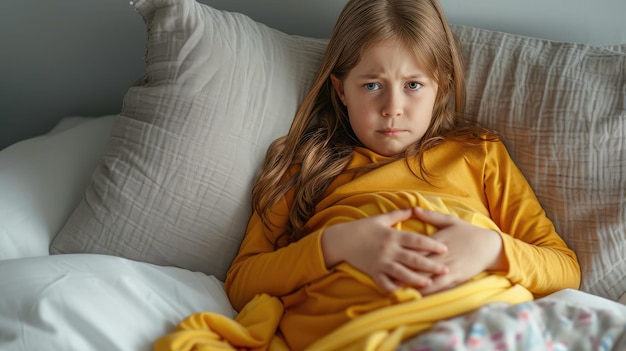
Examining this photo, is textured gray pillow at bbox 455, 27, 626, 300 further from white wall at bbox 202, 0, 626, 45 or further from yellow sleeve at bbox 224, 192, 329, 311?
yellow sleeve at bbox 224, 192, 329, 311

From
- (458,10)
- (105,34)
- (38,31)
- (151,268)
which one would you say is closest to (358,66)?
(458,10)

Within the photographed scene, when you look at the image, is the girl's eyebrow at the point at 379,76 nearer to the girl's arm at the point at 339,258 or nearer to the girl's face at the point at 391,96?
the girl's face at the point at 391,96

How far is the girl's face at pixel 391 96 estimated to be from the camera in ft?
4.03

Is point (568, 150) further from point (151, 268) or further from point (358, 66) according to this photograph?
point (151, 268)

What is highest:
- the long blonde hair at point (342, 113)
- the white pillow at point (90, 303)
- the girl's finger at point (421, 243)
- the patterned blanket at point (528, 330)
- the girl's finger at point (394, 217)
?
the long blonde hair at point (342, 113)

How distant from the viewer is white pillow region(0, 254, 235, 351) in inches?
38.8

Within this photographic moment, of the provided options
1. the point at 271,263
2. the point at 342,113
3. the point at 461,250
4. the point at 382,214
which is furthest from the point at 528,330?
the point at 342,113

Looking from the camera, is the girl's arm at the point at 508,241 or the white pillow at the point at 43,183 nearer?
the girl's arm at the point at 508,241

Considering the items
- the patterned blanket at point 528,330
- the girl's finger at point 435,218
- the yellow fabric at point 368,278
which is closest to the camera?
the patterned blanket at point 528,330

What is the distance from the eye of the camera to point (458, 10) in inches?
60.9

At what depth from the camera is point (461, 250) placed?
1.09 meters

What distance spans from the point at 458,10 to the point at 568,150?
0.44 metres

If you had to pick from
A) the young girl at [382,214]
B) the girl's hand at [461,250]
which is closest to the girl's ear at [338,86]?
the young girl at [382,214]

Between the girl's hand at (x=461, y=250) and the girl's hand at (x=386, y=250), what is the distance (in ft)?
0.04
